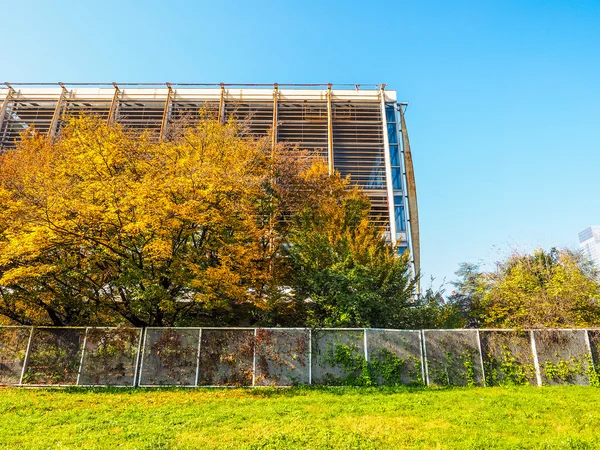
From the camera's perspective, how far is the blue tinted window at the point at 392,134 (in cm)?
3447

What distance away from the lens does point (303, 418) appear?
8852 millimetres

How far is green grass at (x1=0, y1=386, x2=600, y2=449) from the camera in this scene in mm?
7215

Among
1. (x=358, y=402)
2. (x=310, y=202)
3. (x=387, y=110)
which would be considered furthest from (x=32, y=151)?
(x=387, y=110)

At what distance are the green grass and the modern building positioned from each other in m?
21.9

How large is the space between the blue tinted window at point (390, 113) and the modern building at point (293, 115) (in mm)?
28

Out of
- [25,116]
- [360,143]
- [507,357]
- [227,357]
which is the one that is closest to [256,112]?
[360,143]

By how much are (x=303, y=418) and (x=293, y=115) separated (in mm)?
29432

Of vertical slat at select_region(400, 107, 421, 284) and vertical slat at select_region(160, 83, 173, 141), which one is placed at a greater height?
vertical slat at select_region(160, 83, 173, 141)

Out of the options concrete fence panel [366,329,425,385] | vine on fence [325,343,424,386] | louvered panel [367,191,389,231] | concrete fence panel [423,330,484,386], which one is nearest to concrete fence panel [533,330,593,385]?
concrete fence panel [423,330,484,386]

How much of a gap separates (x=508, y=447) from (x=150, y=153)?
50.8 feet

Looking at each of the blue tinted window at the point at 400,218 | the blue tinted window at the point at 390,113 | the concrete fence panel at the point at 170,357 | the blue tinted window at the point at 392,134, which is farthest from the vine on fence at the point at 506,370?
the blue tinted window at the point at 390,113

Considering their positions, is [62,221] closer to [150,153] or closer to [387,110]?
[150,153]

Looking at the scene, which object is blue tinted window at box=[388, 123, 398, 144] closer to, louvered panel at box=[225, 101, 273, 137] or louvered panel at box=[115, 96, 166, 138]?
louvered panel at box=[225, 101, 273, 137]

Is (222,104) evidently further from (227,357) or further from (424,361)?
(424,361)
